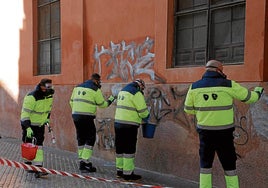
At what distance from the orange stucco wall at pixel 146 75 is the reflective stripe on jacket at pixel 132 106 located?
0.63 meters

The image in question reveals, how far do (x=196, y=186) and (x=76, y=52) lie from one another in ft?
16.0

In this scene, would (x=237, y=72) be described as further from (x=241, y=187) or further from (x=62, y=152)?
(x=62, y=152)

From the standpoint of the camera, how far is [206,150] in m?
5.05

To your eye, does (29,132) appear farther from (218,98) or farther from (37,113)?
(218,98)

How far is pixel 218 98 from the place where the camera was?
493cm

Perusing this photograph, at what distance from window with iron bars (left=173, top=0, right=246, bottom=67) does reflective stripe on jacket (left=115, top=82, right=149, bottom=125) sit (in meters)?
1.14

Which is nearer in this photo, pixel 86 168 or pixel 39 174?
pixel 39 174

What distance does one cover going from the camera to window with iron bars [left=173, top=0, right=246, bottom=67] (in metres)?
6.30

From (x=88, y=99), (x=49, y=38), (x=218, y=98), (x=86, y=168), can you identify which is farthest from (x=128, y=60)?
(x=49, y=38)

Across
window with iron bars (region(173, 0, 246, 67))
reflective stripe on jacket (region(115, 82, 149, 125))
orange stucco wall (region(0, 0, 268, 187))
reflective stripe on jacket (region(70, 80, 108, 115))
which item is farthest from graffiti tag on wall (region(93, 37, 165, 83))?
reflective stripe on jacket (region(70, 80, 108, 115))

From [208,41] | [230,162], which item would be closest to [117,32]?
[208,41]

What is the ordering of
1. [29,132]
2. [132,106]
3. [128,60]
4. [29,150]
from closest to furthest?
[132,106] < [29,150] < [29,132] < [128,60]

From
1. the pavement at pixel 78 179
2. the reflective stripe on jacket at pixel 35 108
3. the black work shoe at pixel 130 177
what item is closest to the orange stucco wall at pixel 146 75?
the pavement at pixel 78 179

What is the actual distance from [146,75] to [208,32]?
1.59 meters
